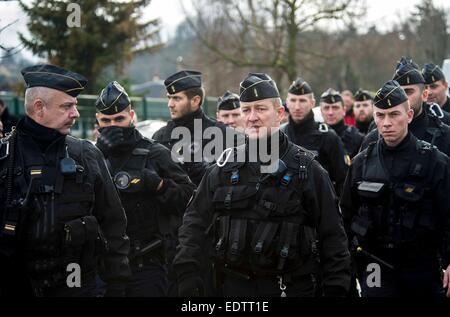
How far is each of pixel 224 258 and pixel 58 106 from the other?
1430mm

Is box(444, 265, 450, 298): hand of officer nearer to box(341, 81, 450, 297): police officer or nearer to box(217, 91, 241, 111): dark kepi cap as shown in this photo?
box(341, 81, 450, 297): police officer

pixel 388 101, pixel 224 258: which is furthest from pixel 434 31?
pixel 224 258

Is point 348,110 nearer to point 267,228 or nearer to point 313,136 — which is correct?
point 313,136

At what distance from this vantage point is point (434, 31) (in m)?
23.8

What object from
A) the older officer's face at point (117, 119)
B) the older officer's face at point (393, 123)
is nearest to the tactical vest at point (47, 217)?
the older officer's face at point (117, 119)

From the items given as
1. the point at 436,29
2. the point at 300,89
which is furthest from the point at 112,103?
the point at 436,29

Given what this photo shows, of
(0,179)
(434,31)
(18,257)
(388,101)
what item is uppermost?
(434,31)

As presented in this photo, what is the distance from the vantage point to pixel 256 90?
4137mm

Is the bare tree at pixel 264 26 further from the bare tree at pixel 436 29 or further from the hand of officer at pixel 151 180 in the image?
the hand of officer at pixel 151 180

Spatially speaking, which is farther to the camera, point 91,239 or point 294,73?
point 294,73

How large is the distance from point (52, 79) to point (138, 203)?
1711 mm

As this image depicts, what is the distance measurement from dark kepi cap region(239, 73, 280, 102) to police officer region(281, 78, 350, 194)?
2607 mm

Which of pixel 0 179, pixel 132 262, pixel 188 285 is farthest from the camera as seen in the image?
pixel 132 262
